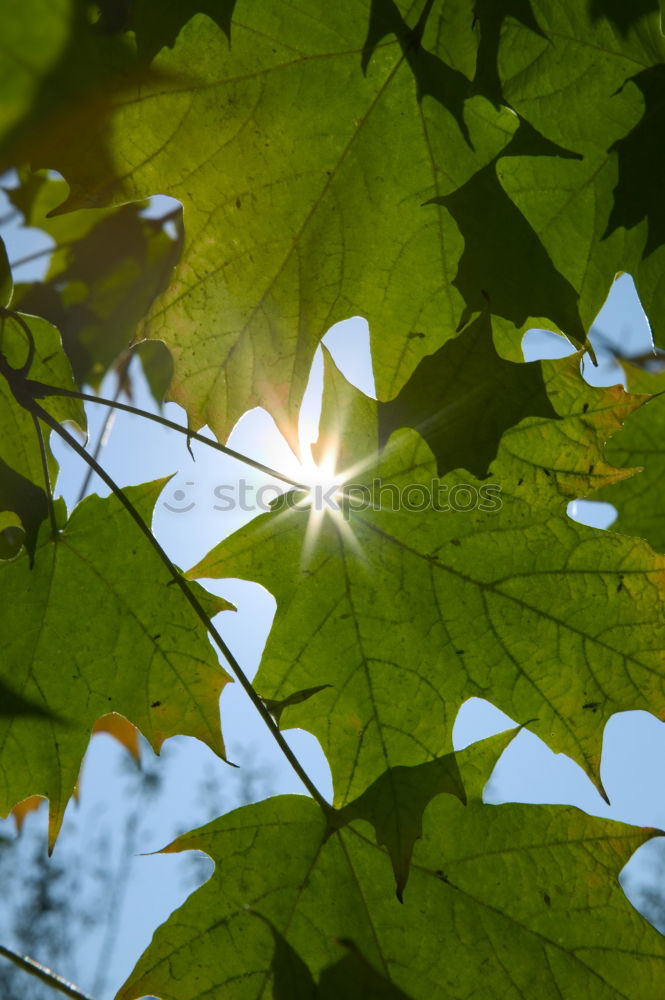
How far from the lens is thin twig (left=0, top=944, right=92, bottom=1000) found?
1155 mm

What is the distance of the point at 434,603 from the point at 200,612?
35 cm

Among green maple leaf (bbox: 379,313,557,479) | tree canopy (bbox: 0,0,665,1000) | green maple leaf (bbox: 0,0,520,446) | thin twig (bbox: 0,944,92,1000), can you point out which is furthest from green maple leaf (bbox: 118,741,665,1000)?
green maple leaf (bbox: 0,0,520,446)

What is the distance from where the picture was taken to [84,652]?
1.34 metres

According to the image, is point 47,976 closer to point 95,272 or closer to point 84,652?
point 84,652

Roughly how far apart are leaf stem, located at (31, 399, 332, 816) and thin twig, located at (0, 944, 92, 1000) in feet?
1.30

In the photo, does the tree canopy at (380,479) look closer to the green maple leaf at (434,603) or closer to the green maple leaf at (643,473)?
the green maple leaf at (434,603)

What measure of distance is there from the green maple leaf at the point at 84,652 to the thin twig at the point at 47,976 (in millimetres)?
Answer: 189

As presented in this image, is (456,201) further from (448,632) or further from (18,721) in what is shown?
(18,721)

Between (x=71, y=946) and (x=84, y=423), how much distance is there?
450 inches

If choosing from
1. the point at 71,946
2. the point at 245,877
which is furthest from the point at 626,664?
the point at 71,946

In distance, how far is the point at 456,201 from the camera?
1232 mm

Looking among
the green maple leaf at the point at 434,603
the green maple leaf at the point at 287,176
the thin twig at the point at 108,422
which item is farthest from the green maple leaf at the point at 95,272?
the green maple leaf at the point at 434,603

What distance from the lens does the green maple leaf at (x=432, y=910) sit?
1114 mm

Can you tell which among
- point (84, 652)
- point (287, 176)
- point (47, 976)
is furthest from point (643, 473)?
point (47, 976)
